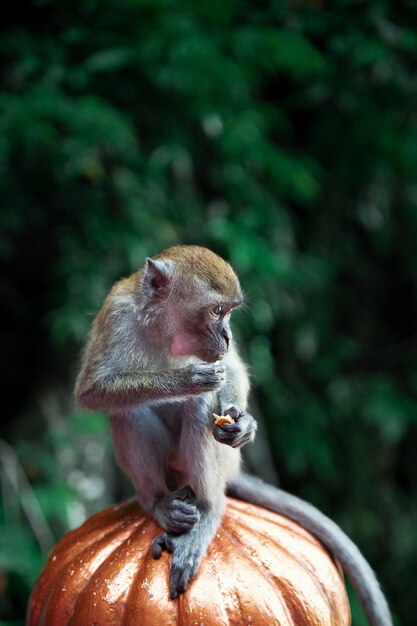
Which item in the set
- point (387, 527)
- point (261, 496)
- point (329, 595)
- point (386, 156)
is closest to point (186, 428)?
point (261, 496)

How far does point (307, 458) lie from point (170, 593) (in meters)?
3.27

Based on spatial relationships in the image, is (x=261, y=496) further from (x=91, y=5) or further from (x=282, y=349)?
(x=282, y=349)

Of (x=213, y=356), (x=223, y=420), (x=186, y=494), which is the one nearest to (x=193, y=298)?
(x=213, y=356)

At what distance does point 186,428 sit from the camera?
7.35ft

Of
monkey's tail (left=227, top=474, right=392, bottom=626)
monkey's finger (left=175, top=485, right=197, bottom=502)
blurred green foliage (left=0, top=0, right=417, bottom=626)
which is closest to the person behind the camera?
monkey's finger (left=175, top=485, right=197, bottom=502)

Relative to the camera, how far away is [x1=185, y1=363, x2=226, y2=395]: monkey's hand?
6.93 feet

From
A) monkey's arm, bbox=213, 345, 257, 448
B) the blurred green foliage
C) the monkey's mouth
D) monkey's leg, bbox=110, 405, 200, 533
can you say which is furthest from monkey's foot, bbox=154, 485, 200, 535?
the blurred green foliage

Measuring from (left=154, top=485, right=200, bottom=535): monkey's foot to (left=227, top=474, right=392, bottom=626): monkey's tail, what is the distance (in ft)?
1.03

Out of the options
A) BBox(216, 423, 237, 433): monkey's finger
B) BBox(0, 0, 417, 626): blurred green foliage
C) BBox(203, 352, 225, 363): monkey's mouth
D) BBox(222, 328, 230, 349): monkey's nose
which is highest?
BBox(222, 328, 230, 349): monkey's nose

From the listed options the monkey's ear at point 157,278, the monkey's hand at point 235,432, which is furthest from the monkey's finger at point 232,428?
the monkey's ear at point 157,278

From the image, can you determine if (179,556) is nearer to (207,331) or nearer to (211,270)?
(207,331)

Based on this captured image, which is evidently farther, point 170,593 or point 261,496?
point 261,496

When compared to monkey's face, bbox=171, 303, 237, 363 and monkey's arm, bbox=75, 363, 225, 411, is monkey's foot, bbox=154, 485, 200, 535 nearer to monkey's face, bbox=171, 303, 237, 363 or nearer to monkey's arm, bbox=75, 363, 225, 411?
monkey's arm, bbox=75, 363, 225, 411

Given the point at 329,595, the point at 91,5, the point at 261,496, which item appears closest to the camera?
the point at 329,595
